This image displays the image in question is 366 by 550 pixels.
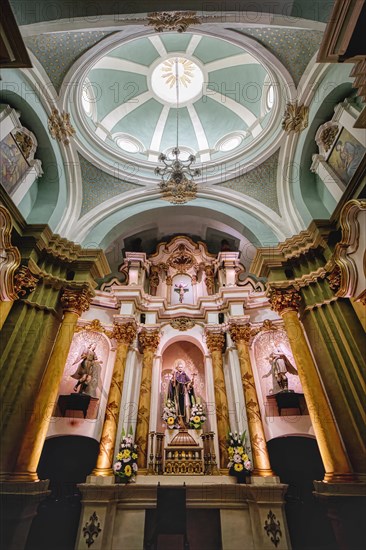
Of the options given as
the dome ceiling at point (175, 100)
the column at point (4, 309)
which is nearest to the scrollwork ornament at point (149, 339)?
the column at point (4, 309)

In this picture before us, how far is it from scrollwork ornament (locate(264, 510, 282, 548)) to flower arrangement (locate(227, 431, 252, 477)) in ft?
3.09

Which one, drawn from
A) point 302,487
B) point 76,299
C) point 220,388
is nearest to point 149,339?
point 220,388

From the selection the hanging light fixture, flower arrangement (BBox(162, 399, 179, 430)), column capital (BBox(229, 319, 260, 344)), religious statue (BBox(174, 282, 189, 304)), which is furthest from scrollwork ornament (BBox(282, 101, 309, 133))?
flower arrangement (BBox(162, 399, 179, 430))

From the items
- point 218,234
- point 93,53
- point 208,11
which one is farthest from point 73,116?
point 218,234

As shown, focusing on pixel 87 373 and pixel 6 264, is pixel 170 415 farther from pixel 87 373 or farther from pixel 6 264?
pixel 6 264

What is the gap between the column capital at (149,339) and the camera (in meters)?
8.98

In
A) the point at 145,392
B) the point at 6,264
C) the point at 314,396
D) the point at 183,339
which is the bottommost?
the point at 314,396

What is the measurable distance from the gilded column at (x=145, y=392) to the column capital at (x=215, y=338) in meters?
1.58

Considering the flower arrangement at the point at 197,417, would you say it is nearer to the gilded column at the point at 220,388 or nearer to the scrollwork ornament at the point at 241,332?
the gilded column at the point at 220,388

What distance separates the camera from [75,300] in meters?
6.75

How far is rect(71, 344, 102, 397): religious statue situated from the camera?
7410 millimetres

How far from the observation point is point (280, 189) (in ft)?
28.1

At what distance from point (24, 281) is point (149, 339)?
4.24m

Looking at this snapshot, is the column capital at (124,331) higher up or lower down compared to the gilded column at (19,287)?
higher up
